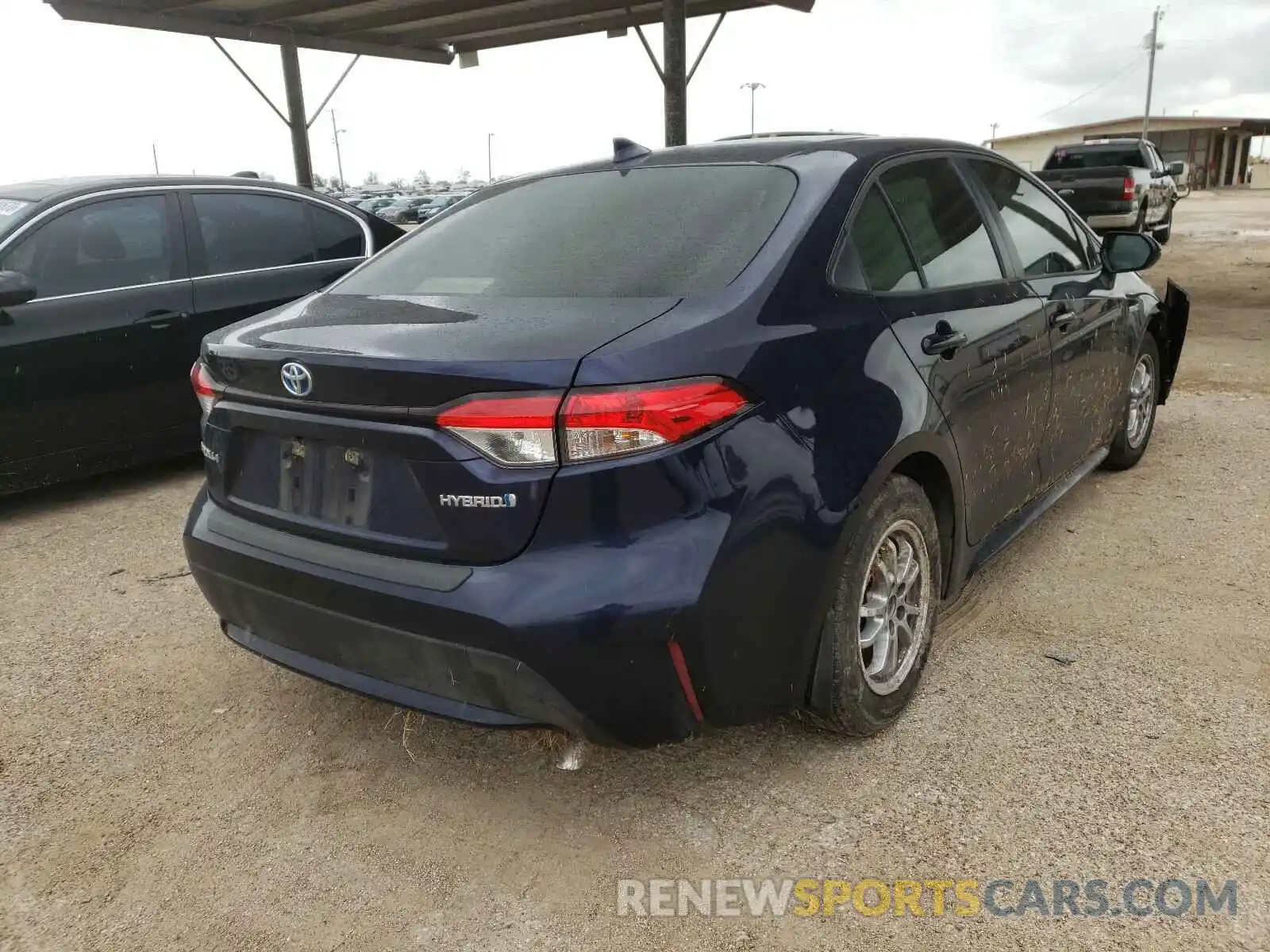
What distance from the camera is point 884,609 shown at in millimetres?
2689

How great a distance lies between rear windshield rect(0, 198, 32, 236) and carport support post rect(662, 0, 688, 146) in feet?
21.2

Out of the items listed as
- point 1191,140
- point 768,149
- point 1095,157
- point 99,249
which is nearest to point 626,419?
point 768,149

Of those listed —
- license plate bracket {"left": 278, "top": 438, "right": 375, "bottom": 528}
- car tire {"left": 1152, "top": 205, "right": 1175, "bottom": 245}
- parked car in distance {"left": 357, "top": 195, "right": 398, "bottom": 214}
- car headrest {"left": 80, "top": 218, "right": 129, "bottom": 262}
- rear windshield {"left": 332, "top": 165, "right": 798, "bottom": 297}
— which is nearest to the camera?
license plate bracket {"left": 278, "top": 438, "right": 375, "bottom": 528}

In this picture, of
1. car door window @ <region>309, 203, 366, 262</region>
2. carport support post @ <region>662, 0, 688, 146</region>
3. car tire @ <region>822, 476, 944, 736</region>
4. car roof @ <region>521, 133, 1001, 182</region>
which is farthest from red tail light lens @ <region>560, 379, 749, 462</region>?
carport support post @ <region>662, 0, 688, 146</region>

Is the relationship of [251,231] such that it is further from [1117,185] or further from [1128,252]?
[1117,185]

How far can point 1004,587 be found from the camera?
3713mm

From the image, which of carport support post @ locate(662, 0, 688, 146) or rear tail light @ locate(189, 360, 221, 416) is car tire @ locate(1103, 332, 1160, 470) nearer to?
rear tail light @ locate(189, 360, 221, 416)

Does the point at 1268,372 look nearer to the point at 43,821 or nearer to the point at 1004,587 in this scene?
the point at 1004,587

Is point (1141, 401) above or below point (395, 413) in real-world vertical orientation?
below

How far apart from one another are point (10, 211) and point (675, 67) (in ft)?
22.6

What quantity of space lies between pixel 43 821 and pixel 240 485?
0.98 m

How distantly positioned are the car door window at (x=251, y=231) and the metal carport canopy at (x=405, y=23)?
5330 millimetres

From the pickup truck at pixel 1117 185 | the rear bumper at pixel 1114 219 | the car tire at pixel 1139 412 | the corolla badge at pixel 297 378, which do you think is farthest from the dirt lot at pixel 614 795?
the rear bumper at pixel 1114 219

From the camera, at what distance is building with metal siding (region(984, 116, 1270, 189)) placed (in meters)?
54.5
